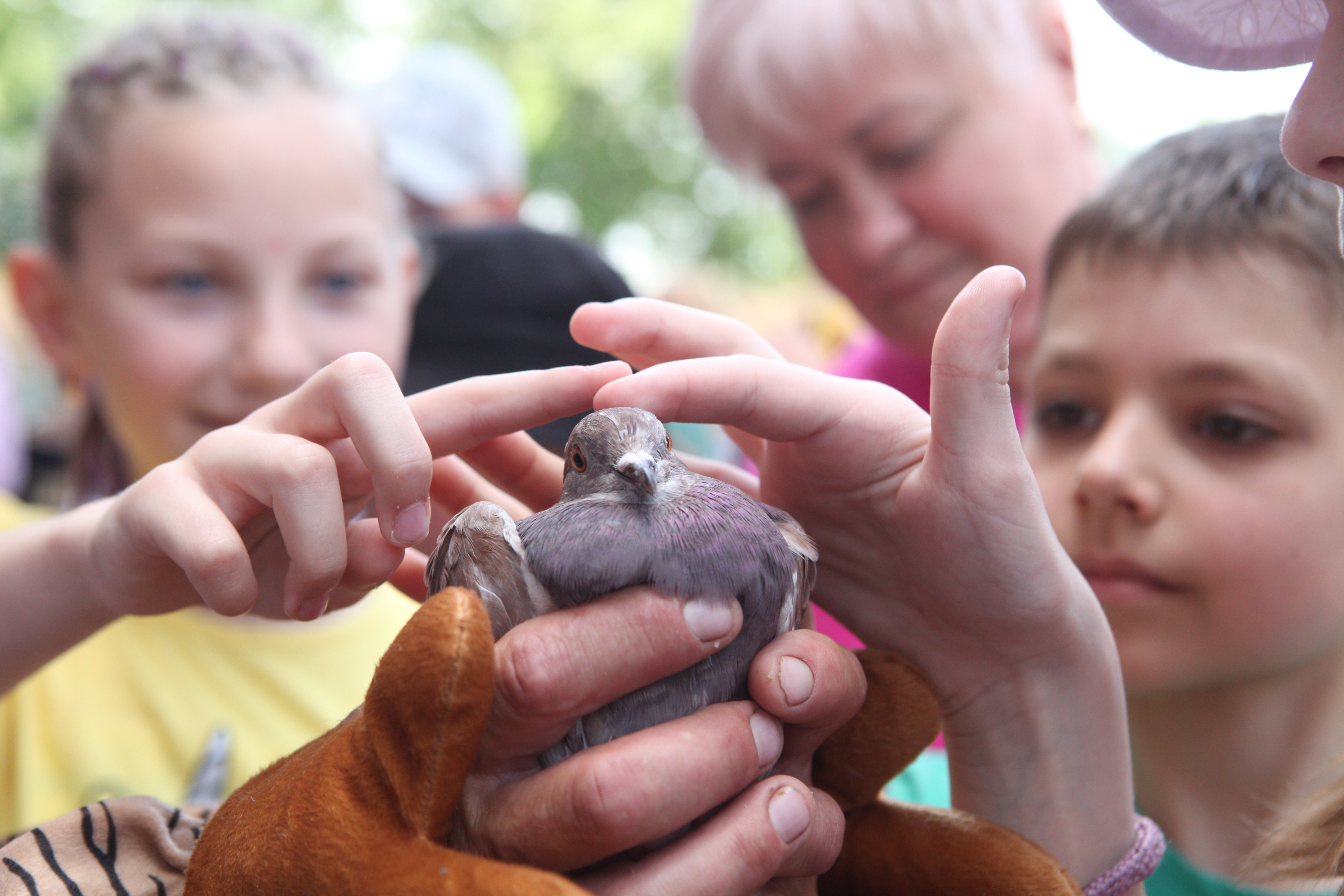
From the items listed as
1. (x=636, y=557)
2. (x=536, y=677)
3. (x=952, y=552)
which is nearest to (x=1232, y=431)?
(x=952, y=552)

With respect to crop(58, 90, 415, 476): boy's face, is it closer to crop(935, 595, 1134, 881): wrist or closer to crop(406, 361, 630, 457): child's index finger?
crop(406, 361, 630, 457): child's index finger

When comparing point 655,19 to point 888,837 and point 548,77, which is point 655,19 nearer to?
point 548,77

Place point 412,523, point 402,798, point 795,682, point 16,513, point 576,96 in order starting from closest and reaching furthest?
point 402,798
point 795,682
point 412,523
point 16,513
point 576,96

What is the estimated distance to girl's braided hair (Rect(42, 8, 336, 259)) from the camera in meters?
1.48

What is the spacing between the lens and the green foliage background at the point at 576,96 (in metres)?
2.55

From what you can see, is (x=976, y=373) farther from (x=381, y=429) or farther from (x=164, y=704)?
(x=164, y=704)

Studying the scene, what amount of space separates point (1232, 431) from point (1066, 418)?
183mm

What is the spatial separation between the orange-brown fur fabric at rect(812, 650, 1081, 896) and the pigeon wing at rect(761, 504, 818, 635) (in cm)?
10

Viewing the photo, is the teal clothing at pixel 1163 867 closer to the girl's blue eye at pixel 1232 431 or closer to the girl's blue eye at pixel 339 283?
the girl's blue eye at pixel 1232 431

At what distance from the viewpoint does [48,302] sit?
1.67 m

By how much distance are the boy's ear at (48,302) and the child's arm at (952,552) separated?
1.15 meters

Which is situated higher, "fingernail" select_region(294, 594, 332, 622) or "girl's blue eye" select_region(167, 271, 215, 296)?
"girl's blue eye" select_region(167, 271, 215, 296)

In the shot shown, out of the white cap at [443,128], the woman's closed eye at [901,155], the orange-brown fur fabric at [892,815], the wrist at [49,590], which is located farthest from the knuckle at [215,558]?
the white cap at [443,128]

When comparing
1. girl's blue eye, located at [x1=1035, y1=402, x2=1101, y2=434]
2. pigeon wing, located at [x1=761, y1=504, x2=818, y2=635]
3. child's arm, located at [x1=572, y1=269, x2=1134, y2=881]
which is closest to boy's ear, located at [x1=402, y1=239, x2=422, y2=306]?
child's arm, located at [x1=572, y1=269, x2=1134, y2=881]
